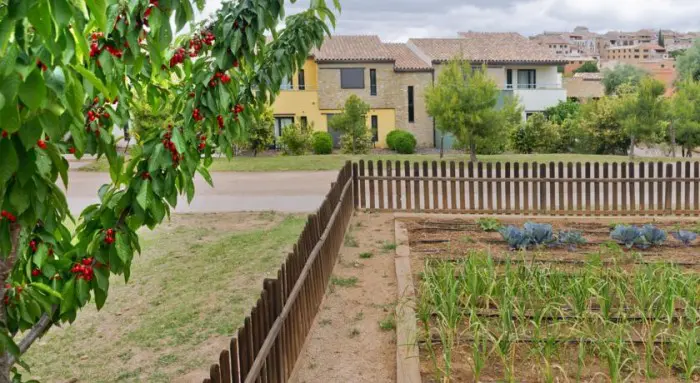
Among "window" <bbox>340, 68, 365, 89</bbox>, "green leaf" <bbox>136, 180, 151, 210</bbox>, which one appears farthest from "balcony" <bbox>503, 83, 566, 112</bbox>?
"green leaf" <bbox>136, 180, 151, 210</bbox>

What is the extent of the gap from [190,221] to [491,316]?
7.67 metres

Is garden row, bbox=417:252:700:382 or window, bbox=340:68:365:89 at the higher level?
window, bbox=340:68:365:89

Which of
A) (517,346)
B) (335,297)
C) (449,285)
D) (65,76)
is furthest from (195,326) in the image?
(65,76)

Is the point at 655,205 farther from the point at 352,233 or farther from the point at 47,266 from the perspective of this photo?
the point at 47,266

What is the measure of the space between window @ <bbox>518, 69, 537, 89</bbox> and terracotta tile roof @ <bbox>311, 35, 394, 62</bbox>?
28.8ft

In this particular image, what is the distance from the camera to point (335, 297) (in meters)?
6.81

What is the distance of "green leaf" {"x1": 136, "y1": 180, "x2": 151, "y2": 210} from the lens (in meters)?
2.75

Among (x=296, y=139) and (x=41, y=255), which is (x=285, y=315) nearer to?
(x=41, y=255)

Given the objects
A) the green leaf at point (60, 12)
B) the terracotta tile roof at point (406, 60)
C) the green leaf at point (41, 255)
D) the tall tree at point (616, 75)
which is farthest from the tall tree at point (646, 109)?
the tall tree at point (616, 75)

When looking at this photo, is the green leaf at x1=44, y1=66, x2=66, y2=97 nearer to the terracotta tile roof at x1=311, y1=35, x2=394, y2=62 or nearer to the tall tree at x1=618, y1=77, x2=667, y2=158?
the tall tree at x1=618, y1=77, x2=667, y2=158

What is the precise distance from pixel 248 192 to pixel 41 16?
595 inches

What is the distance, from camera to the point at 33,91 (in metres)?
1.58

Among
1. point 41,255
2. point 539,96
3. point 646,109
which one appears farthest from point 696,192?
point 539,96

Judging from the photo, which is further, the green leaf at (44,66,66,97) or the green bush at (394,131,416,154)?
the green bush at (394,131,416,154)
